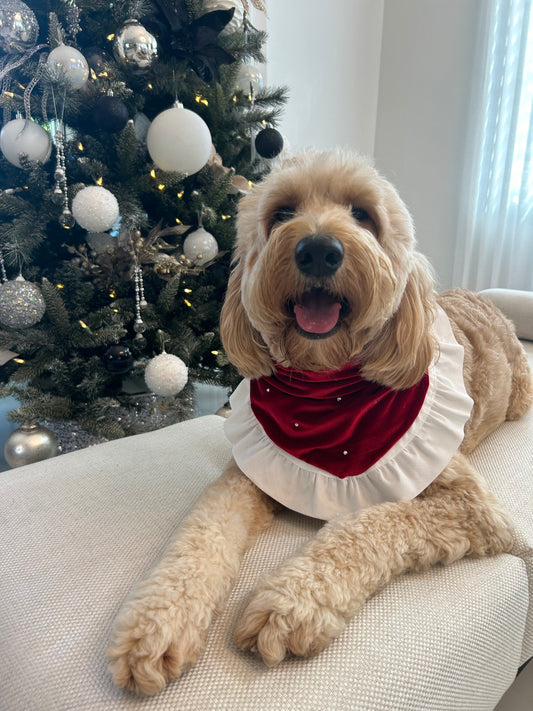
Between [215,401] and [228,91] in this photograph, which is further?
[215,401]

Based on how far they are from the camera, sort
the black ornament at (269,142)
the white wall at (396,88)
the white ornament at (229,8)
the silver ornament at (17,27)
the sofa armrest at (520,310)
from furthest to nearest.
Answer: the white wall at (396,88) < the sofa armrest at (520,310) < the black ornament at (269,142) < the white ornament at (229,8) < the silver ornament at (17,27)

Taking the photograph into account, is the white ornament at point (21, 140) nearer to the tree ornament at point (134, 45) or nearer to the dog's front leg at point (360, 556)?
the tree ornament at point (134, 45)

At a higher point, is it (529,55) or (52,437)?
(529,55)

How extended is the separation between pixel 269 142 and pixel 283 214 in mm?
1427

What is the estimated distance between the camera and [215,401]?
3.42m

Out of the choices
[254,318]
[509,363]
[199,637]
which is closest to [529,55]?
[509,363]

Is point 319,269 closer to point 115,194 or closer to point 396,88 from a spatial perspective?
point 115,194

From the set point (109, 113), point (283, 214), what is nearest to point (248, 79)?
point (109, 113)

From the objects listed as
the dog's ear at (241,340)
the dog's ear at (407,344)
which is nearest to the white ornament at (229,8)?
the dog's ear at (241,340)

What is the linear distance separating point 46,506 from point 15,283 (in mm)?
1071

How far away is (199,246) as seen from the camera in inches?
90.1

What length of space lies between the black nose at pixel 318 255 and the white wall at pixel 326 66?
331 cm

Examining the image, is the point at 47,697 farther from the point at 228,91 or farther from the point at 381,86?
the point at 381,86

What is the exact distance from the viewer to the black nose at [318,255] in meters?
0.98
